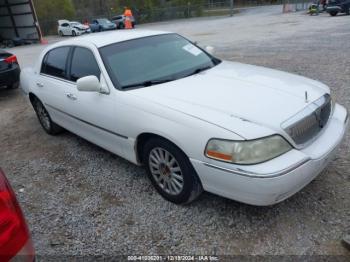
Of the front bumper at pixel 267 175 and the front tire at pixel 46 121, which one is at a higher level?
the front bumper at pixel 267 175

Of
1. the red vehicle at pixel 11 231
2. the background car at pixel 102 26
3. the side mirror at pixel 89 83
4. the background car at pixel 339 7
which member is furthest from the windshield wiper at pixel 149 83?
the background car at pixel 102 26

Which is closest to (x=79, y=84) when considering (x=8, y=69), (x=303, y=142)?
(x=303, y=142)

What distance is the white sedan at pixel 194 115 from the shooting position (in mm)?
2539

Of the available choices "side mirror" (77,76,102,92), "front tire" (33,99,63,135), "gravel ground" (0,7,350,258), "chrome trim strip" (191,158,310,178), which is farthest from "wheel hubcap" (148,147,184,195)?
"front tire" (33,99,63,135)

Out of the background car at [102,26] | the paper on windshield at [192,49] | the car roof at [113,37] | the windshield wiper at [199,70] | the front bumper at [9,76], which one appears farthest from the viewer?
the background car at [102,26]

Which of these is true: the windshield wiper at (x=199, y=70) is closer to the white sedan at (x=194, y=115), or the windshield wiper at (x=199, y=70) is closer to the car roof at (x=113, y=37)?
the white sedan at (x=194, y=115)

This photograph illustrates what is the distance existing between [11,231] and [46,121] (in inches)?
148

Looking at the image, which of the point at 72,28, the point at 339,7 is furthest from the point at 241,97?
the point at 72,28

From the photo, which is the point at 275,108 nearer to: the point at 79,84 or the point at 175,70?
the point at 175,70

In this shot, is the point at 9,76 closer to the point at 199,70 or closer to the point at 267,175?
the point at 199,70

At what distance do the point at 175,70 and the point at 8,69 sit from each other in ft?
19.8

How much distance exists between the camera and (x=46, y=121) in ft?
17.3

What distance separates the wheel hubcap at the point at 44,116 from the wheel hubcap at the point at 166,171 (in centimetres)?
262

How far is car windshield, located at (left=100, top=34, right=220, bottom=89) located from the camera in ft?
11.5
